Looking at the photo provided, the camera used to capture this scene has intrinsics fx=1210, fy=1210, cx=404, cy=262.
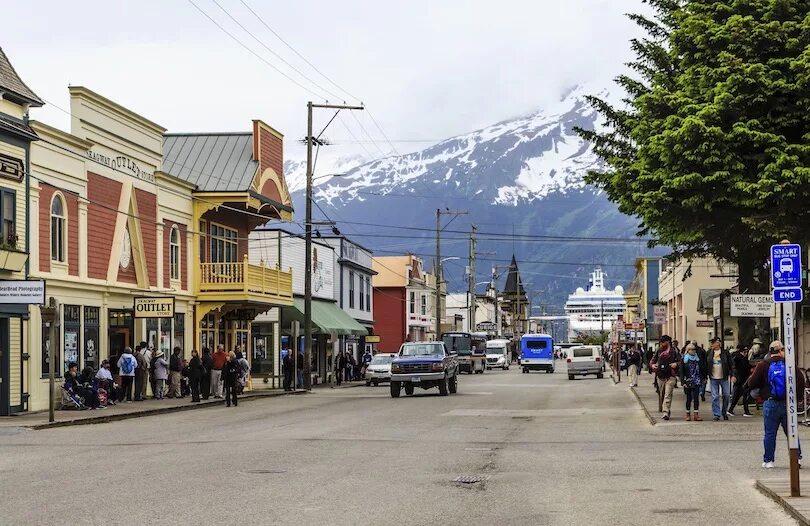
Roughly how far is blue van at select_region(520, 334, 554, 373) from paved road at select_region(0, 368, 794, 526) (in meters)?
57.8

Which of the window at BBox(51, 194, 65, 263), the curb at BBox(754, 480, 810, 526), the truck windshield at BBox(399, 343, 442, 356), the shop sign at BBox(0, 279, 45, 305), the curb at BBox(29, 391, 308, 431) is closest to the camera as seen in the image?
the curb at BBox(754, 480, 810, 526)

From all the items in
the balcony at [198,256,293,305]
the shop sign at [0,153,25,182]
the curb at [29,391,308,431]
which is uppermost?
the shop sign at [0,153,25,182]

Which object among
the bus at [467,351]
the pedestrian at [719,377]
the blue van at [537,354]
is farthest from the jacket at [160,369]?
the blue van at [537,354]

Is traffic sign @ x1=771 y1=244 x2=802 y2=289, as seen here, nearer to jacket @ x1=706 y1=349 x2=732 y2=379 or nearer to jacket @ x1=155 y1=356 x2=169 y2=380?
Result: jacket @ x1=706 y1=349 x2=732 y2=379

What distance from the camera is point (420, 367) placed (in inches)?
1582

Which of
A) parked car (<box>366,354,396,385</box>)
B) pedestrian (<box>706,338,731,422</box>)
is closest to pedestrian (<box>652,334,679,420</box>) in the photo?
pedestrian (<box>706,338,731,422</box>)

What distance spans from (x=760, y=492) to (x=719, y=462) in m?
3.57

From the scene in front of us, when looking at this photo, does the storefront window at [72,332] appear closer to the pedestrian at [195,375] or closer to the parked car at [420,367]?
the pedestrian at [195,375]

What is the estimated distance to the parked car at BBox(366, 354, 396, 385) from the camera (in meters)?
57.3

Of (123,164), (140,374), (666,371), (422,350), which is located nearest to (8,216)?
(140,374)

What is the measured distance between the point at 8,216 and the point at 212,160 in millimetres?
18609

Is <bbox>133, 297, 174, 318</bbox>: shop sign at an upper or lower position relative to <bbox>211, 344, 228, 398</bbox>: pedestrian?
upper

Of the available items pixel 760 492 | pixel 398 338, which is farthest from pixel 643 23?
pixel 398 338

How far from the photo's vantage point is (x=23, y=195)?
3130 cm
